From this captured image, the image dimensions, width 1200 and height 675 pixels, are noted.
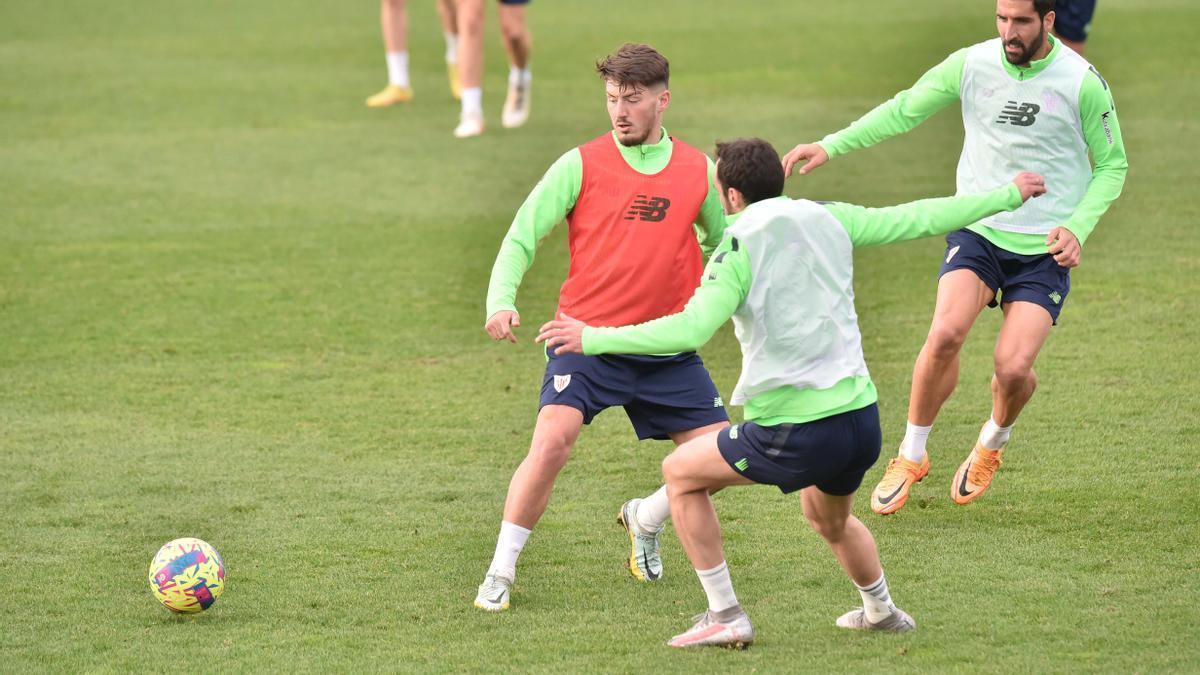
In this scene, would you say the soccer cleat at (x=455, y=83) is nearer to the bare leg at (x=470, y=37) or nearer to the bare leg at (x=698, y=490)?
the bare leg at (x=470, y=37)

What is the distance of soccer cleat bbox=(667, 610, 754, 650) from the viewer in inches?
211

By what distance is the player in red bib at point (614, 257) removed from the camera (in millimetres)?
5848

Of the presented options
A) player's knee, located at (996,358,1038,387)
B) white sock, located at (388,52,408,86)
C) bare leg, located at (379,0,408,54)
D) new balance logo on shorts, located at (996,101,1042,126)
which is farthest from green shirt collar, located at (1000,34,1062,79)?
white sock, located at (388,52,408,86)

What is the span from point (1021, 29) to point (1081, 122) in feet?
1.58

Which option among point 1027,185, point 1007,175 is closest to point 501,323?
point 1027,185

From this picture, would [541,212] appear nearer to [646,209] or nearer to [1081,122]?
[646,209]

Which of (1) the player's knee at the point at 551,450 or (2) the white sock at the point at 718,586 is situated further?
(1) the player's knee at the point at 551,450

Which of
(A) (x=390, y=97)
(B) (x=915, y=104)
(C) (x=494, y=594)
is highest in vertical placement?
(B) (x=915, y=104)

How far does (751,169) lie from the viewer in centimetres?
498

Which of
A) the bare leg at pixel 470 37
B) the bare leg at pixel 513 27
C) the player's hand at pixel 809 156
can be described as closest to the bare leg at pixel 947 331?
the player's hand at pixel 809 156

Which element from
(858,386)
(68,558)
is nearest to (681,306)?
(858,386)

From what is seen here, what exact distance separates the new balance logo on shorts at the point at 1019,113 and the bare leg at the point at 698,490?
2.34 metres

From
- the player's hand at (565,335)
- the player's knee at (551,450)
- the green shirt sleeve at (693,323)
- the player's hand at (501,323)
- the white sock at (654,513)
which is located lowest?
the white sock at (654,513)

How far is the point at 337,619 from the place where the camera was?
19.0 feet
